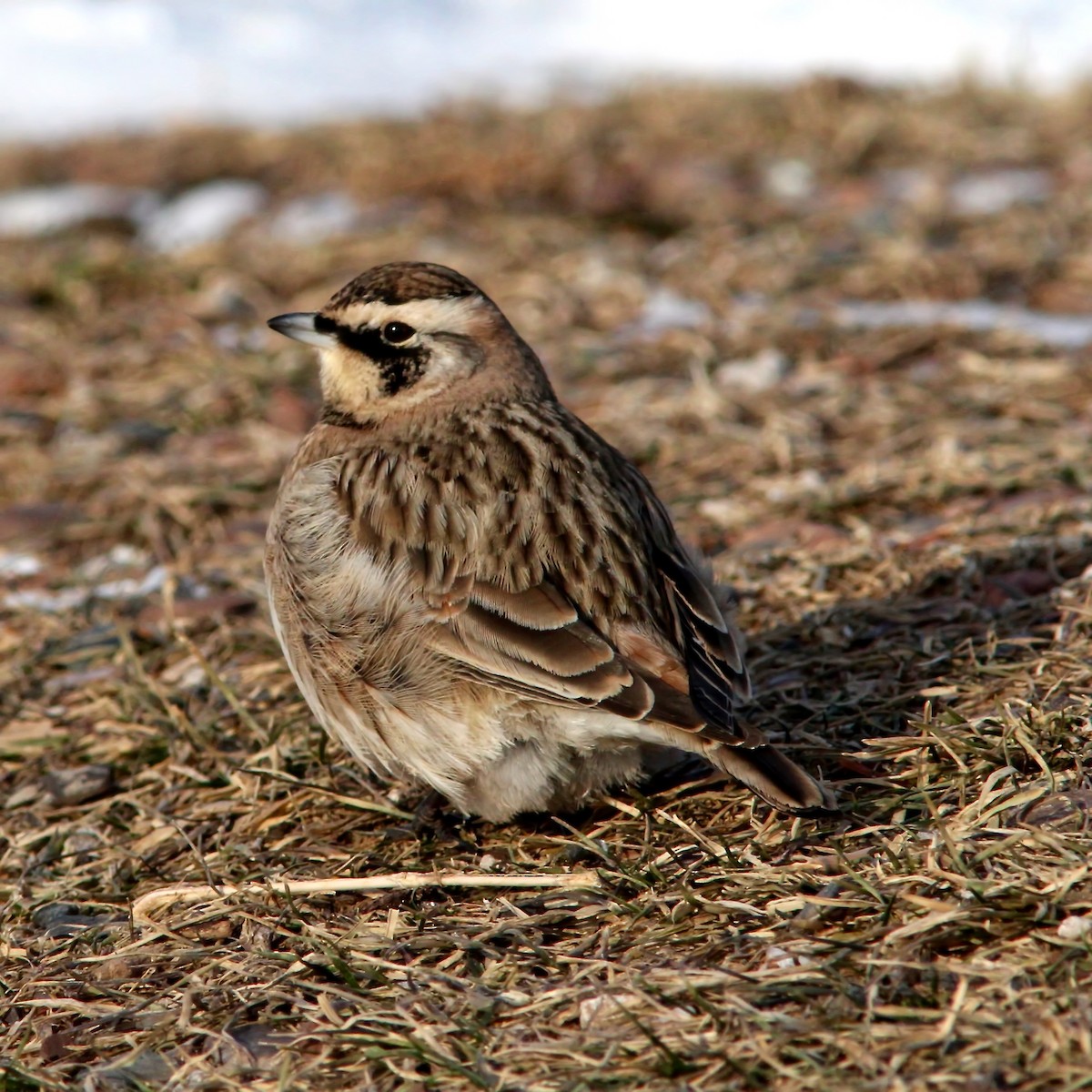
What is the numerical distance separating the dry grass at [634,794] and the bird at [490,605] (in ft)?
0.83

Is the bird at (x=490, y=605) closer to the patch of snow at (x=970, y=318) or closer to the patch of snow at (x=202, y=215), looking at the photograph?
the patch of snow at (x=970, y=318)

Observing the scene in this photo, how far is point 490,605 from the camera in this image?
425cm

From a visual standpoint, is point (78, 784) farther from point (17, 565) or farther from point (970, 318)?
point (970, 318)

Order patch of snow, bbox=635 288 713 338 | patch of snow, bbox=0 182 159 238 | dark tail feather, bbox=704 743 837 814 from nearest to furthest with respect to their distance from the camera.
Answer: dark tail feather, bbox=704 743 837 814 → patch of snow, bbox=635 288 713 338 → patch of snow, bbox=0 182 159 238

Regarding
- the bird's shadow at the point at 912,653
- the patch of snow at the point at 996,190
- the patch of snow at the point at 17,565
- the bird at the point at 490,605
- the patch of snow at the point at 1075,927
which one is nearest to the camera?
the patch of snow at the point at 1075,927

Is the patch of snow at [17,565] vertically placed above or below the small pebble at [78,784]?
above

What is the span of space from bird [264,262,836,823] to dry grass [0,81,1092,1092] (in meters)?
0.25

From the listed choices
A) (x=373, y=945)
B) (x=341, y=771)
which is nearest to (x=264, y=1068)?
(x=373, y=945)

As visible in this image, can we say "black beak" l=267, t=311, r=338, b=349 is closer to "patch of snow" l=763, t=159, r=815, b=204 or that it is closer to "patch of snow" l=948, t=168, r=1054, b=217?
"patch of snow" l=948, t=168, r=1054, b=217

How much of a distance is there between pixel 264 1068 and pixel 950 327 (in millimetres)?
6026

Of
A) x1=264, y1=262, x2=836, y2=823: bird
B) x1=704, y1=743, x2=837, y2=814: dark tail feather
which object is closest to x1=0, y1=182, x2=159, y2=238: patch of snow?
x1=264, y1=262, x2=836, y2=823: bird

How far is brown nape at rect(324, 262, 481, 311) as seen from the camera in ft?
16.7

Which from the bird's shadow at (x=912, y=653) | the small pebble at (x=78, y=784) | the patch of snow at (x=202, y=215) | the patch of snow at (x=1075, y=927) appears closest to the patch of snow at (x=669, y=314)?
the patch of snow at (x=202, y=215)

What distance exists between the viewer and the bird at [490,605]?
4.05m
